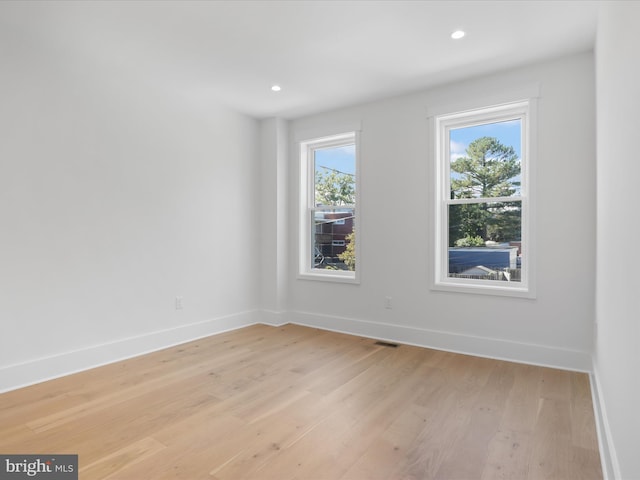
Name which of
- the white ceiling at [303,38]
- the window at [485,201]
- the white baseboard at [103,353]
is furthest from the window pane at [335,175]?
the white baseboard at [103,353]

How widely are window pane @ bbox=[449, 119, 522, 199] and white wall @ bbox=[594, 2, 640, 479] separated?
Result: 148 centimetres

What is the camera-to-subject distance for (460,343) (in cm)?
365

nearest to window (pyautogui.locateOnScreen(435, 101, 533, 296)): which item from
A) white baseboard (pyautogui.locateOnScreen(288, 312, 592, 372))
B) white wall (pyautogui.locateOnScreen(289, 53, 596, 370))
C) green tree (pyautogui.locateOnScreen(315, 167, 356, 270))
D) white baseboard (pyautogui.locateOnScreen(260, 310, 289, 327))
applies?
white wall (pyautogui.locateOnScreen(289, 53, 596, 370))

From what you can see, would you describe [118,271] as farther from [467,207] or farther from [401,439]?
[467,207]

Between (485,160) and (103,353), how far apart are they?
4.03 meters

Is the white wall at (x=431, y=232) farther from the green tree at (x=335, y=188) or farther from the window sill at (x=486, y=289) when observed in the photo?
the green tree at (x=335, y=188)

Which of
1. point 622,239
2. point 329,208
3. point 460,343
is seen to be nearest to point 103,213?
point 329,208

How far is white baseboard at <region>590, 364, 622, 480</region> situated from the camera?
164 centimetres

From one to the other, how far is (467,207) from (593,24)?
1710 millimetres

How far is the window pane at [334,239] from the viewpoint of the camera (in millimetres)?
4652

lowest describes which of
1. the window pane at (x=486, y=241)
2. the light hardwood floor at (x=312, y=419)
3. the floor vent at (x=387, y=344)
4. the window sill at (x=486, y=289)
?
the light hardwood floor at (x=312, y=419)

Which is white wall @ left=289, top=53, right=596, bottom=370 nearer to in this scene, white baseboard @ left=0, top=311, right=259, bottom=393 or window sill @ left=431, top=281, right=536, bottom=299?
window sill @ left=431, top=281, right=536, bottom=299

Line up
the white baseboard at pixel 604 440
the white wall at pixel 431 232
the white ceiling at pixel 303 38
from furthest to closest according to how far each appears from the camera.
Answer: the white wall at pixel 431 232, the white ceiling at pixel 303 38, the white baseboard at pixel 604 440

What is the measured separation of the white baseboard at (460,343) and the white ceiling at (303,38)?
8.27 ft
